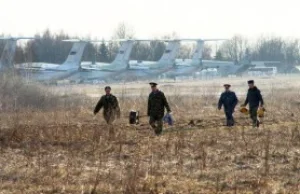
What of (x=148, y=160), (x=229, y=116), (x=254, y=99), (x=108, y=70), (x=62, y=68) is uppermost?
(x=62, y=68)

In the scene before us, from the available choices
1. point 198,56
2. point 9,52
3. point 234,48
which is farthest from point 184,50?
point 9,52

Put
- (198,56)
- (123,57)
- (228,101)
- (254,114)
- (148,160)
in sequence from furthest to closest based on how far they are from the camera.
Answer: (198,56) < (123,57) < (228,101) < (254,114) < (148,160)

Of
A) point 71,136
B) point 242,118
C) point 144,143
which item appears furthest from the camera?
point 242,118

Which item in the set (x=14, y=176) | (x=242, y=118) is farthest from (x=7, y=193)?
(x=242, y=118)

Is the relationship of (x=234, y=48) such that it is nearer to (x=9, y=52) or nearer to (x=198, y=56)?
(x=198, y=56)

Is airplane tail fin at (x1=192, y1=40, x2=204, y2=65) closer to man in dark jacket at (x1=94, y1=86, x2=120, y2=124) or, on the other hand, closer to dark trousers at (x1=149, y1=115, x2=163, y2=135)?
man in dark jacket at (x1=94, y1=86, x2=120, y2=124)

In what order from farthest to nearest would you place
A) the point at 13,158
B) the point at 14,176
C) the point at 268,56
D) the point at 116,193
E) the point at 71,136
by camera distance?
1. the point at 268,56
2. the point at 71,136
3. the point at 13,158
4. the point at 14,176
5. the point at 116,193

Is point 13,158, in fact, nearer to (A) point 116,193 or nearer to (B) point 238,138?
(A) point 116,193

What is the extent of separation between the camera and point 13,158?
1154cm

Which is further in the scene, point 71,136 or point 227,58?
point 227,58

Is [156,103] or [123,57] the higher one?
[123,57]

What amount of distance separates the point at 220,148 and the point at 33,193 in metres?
5.20

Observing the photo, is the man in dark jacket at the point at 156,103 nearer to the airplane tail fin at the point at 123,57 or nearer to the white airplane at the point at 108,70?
the white airplane at the point at 108,70

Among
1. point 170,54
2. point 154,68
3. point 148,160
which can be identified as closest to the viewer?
point 148,160
